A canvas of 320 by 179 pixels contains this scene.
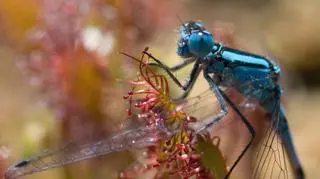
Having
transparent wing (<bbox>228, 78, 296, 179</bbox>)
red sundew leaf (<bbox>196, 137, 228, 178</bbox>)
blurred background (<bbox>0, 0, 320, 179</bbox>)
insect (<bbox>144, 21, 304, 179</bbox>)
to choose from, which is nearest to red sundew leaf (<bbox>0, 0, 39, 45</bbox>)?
blurred background (<bbox>0, 0, 320, 179</bbox>)

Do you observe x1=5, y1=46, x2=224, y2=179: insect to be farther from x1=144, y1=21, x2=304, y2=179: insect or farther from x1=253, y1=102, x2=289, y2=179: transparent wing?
x1=253, y1=102, x2=289, y2=179: transparent wing

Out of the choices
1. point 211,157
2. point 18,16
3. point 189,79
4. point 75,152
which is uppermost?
point 18,16

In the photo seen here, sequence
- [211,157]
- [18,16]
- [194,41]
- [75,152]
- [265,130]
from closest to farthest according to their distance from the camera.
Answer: [211,157], [75,152], [194,41], [265,130], [18,16]

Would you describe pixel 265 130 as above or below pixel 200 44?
below

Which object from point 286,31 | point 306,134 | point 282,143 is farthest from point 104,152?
point 286,31

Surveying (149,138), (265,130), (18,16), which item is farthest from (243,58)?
(18,16)

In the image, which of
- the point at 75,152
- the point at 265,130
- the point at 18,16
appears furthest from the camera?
the point at 18,16

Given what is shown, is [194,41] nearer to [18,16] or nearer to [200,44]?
[200,44]
